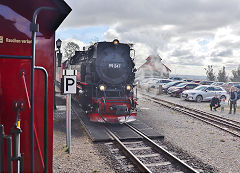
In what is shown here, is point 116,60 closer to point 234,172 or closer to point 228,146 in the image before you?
point 228,146

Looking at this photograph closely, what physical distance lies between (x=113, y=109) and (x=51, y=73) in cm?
650

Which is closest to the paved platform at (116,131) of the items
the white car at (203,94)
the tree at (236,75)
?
the white car at (203,94)

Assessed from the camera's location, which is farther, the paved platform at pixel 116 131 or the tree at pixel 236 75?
the tree at pixel 236 75

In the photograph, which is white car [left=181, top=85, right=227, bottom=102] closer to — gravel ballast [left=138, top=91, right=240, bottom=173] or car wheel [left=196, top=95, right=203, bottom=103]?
car wheel [left=196, top=95, right=203, bottom=103]

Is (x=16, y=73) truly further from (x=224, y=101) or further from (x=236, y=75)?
(x=236, y=75)

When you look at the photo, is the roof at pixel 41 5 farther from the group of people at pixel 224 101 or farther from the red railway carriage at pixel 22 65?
the group of people at pixel 224 101

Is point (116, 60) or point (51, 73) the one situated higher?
point (116, 60)

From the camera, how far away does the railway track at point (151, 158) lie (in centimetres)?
565

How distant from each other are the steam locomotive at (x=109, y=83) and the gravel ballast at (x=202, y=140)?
169cm

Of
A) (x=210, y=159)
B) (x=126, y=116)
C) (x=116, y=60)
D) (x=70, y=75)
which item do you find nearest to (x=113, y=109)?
(x=126, y=116)

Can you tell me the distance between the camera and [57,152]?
6.75 meters

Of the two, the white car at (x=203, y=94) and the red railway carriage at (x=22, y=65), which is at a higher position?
the red railway carriage at (x=22, y=65)

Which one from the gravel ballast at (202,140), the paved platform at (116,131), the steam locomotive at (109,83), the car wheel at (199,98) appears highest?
the steam locomotive at (109,83)

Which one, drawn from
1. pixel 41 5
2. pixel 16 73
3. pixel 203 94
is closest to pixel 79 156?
pixel 16 73
